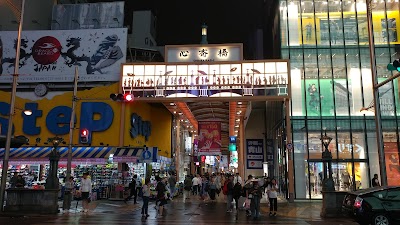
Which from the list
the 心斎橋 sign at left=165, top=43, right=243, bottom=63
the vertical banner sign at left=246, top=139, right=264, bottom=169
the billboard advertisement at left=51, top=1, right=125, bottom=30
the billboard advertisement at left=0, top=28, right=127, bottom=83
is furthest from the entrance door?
the billboard advertisement at left=51, top=1, right=125, bottom=30

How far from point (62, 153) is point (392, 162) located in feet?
80.7

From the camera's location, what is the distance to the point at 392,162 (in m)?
28.9

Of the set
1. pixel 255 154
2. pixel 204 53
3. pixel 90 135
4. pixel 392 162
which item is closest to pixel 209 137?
pixel 255 154

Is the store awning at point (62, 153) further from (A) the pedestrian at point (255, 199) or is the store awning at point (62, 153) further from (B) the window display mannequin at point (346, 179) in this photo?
(B) the window display mannequin at point (346, 179)

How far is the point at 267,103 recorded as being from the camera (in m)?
39.1

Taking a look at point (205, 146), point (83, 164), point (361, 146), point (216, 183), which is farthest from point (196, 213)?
point (361, 146)

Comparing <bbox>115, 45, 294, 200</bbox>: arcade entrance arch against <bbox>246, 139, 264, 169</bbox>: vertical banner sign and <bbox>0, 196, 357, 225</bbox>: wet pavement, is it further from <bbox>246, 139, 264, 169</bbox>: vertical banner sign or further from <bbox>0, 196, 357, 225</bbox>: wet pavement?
<bbox>0, 196, 357, 225</bbox>: wet pavement

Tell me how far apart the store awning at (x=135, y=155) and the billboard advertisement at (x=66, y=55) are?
6.27 metres

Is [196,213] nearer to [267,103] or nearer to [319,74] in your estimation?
[319,74]

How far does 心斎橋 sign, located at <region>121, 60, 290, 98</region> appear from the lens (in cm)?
2748

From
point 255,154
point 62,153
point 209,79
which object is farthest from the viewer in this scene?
point 255,154

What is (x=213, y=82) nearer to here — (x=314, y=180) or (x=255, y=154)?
(x=255, y=154)

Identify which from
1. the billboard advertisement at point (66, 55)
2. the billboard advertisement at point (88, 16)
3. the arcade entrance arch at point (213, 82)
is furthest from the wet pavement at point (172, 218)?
the billboard advertisement at point (88, 16)

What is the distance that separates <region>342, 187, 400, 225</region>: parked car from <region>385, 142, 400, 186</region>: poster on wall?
56.5 ft
